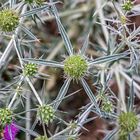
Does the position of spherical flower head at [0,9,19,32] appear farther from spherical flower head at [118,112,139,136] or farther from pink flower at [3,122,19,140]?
spherical flower head at [118,112,139,136]

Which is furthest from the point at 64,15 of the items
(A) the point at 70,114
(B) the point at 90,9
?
(A) the point at 70,114

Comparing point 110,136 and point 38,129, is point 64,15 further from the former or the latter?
point 110,136

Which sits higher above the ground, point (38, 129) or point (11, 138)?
point (11, 138)

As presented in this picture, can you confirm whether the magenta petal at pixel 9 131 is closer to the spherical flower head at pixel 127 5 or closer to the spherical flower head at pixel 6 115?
the spherical flower head at pixel 6 115

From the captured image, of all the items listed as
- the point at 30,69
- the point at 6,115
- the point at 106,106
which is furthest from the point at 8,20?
the point at 106,106

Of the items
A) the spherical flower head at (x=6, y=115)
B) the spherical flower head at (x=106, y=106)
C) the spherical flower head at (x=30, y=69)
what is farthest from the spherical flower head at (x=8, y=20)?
the spherical flower head at (x=106, y=106)

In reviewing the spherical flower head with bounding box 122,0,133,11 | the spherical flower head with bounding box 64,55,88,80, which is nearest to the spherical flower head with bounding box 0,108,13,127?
the spherical flower head with bounding box 64,55,88,80
